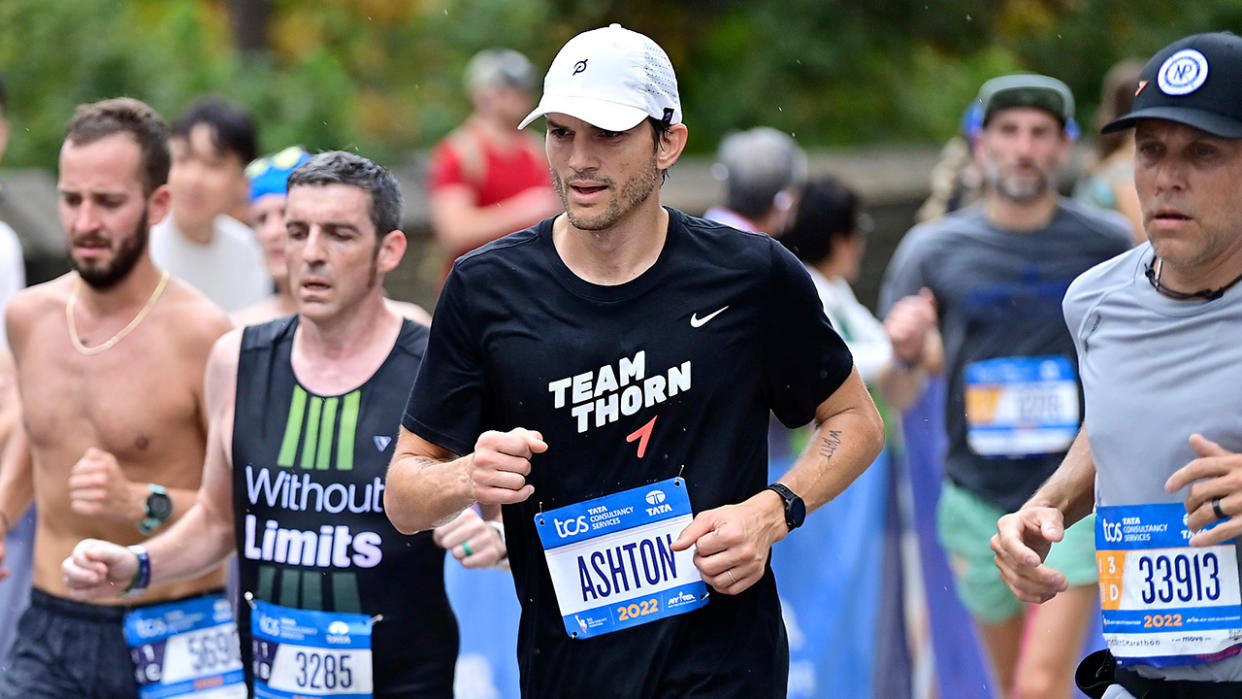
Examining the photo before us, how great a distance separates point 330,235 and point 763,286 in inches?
61.2

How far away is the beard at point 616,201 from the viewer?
405 cm

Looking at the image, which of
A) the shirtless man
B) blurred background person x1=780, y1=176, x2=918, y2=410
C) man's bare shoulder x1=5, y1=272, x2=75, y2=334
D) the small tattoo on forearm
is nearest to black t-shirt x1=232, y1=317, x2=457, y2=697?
the shirtless man

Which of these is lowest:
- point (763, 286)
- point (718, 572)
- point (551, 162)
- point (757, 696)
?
point (757, 696)

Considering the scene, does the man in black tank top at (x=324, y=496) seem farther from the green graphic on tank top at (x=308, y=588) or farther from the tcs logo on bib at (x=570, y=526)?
the tcs logo on bib at (x=570, y=526)

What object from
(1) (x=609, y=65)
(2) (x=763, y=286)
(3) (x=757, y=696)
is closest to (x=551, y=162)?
(1) (x=609, y=65)

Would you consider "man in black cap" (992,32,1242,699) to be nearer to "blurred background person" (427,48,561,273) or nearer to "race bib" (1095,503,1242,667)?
"race bib" (1095,503,1242,667)

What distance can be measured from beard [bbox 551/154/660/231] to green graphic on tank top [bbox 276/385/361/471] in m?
1.25

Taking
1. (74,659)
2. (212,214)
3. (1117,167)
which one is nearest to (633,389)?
(74,659)

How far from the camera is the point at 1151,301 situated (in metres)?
4.16

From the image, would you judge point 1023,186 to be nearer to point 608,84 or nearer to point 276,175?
point 276,175

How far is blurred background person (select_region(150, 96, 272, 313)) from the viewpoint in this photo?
7867 mm

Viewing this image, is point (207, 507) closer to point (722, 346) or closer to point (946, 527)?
point (722, 346)

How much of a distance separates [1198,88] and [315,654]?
2789 mm

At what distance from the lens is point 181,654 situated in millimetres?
5578
